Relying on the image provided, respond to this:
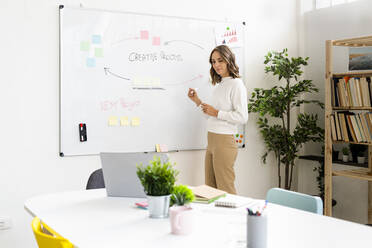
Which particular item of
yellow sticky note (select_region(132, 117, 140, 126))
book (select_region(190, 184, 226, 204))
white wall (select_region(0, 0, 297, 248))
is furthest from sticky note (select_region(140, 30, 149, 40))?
book (select_region(190, 184, 226, 204))

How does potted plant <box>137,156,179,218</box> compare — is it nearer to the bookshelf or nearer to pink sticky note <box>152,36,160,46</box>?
pink sticky note <box>152,36,160,46</box>

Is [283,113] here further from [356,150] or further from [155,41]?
[155,41]

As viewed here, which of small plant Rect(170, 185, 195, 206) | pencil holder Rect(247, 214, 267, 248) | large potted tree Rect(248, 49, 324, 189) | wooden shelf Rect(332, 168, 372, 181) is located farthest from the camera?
large potted tree Rect(248, 49, 324, 189)

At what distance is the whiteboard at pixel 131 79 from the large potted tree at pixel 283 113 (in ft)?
1.89

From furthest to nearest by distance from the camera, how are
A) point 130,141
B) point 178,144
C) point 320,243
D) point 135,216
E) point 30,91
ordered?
point 178,144 < point 130,141 < point 30,91 < point 135,216 < point 320,243

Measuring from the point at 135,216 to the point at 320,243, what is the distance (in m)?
0.77

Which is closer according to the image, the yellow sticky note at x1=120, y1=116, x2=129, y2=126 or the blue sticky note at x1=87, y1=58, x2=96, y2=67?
the blue sticky note at x1=87, y1=58, x2=96, y2=67

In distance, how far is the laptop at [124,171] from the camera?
80.7 inches

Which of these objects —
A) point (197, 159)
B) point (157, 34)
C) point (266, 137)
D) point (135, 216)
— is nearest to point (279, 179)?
point (266, 137)

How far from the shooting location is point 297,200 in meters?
2.18

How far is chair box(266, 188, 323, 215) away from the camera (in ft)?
6.77

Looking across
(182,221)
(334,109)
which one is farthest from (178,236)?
(334,109)

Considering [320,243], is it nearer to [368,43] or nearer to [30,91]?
[30,91]

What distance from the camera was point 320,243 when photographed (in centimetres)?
148
